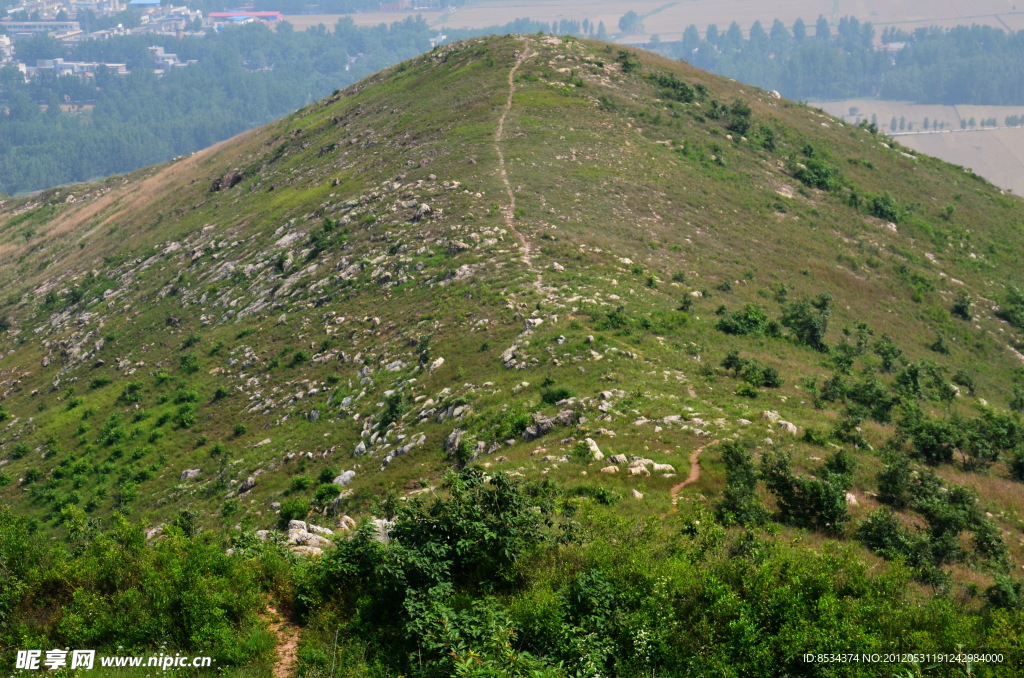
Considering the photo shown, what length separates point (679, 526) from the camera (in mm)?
21047

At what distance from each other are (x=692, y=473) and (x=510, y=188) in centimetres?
3645

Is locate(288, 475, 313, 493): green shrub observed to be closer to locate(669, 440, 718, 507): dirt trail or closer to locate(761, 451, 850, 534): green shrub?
locate(669, 440, 718, 507): dirt trail

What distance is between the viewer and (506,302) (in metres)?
42.3

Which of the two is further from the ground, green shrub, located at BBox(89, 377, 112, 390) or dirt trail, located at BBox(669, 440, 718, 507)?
dirt trail, located at BBox(669, 440, 718, 507)

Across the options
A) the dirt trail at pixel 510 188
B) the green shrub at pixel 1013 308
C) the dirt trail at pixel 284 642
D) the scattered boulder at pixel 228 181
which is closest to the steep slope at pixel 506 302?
the dirt trail at pixel 510 188

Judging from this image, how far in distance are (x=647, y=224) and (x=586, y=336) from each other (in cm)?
2124

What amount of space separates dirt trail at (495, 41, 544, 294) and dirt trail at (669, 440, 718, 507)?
17.9 metres

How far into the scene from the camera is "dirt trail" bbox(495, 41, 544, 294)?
46000 mm

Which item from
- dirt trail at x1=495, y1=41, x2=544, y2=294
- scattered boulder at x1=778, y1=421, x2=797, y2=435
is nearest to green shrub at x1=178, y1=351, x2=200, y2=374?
dirt trail at x1=495, y1=41, x2=544, y2=294

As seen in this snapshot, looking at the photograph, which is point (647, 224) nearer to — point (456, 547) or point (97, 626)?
point (456, 547)

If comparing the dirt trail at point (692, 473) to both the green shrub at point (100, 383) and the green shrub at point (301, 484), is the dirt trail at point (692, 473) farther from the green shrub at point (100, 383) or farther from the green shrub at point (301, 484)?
the green shrub at point (100, 383)

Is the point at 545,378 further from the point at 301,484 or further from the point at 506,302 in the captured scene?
the point at 301,484

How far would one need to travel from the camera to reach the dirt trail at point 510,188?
46.0 metres

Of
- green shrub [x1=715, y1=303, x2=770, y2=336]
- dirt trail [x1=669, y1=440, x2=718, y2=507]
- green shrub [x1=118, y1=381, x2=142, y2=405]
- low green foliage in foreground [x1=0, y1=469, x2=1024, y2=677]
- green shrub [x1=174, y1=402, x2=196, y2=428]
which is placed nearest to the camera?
low green foliage in foreground [x1=0, y1=469, x2=1024, y2=677]
